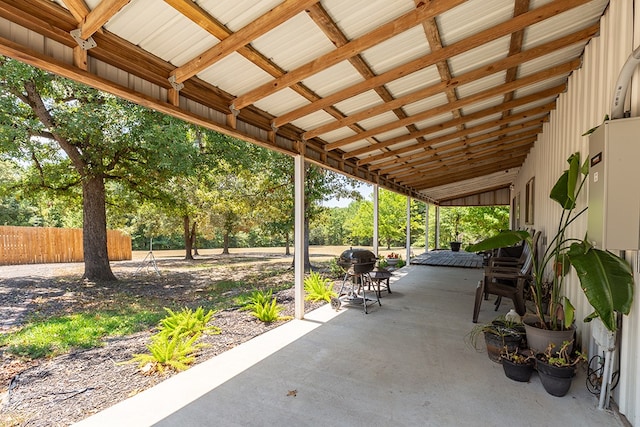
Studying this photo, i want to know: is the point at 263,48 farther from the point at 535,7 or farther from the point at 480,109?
the point at 480,109

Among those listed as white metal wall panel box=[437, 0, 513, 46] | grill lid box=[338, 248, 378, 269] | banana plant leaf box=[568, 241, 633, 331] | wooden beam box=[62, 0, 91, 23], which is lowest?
grill lid box=[338, 248, 378, 269]

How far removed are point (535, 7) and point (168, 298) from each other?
7557 millimetres

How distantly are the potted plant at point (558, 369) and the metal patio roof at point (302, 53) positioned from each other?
2624 mm

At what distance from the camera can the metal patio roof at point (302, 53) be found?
6.25 ft

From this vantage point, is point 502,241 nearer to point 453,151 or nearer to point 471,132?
point 471,132

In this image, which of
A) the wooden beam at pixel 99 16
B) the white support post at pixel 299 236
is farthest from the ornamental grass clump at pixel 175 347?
the wooden beam at pixel 99 16

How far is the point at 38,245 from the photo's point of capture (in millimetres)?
10734

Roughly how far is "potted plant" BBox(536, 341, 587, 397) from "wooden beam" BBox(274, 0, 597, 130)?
256 centimetres

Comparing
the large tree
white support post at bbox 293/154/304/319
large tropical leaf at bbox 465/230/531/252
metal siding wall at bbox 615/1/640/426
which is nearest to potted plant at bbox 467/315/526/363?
metal siding wall at bbox 615/1/640/426

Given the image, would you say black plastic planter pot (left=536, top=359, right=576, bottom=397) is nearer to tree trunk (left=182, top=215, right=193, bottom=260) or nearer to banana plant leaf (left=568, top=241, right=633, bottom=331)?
banana plant leaf (left=568, top=241, right=633, bottom=331)

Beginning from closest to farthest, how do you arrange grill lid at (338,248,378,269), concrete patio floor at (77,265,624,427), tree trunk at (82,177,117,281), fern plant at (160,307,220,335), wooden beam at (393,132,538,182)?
1. concrete patio floor at (77,265,624,427)
2. fern plant at (160,307,220,335)
3. grill lid at (338,248,378,269)
4. wooden beam at (393,132,538,182)
5. tree trunk at (82,177,117,281)

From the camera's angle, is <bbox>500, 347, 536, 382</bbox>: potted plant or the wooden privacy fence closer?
<bbox>500, 347, 536, 382</bbox>: potted plant

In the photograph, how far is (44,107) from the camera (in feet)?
21.3

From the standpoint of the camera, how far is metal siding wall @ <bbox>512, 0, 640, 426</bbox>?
1.99 metres
